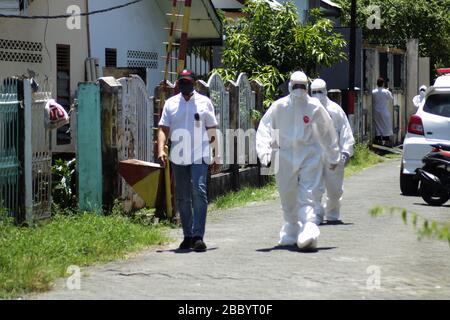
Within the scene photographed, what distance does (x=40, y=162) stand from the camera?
1226cm

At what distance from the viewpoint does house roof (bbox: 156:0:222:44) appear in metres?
20.0

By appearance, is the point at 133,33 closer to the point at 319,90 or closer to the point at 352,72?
the point at 319,90

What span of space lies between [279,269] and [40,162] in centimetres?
394

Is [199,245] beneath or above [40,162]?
beneath

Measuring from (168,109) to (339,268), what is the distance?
103 inches

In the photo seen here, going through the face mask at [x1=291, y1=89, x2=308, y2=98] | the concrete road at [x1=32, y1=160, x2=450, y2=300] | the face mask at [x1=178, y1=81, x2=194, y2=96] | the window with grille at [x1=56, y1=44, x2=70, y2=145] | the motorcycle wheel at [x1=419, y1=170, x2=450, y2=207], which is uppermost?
the window with grille at [x1=56, y1=44, x2=70, y2=145]

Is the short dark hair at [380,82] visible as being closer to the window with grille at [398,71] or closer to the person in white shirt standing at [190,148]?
the window with grille at [398,71]

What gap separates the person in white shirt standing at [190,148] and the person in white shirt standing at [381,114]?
18.3 meters

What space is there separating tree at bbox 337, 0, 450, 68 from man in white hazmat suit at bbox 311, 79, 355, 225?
2473 cm

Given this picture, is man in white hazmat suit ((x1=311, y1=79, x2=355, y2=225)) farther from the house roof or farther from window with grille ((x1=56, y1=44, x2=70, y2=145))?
the house roof

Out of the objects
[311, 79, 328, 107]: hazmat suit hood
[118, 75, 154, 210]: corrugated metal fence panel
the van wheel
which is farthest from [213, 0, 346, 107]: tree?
[311, 79, 328, 107]: hazmat suit hood

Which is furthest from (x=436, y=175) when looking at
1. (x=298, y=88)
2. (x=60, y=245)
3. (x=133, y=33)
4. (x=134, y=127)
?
(x=133, y=33)
